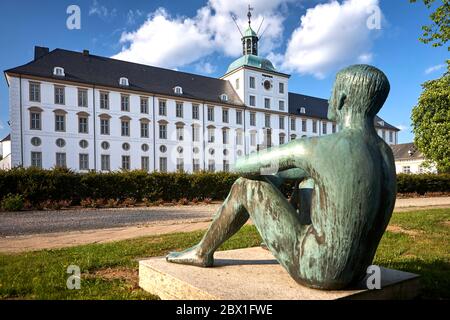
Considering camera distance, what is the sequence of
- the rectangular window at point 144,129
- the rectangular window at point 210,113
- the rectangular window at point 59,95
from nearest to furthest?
the rectangular window at point 59,95 → the rectangular window at point 144,129 → the rectangular window at point 210,113

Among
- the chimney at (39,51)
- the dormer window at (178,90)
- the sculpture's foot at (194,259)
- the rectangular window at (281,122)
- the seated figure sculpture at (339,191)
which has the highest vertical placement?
the chimney at (39,51)

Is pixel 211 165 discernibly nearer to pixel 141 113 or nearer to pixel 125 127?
pixel 141 113

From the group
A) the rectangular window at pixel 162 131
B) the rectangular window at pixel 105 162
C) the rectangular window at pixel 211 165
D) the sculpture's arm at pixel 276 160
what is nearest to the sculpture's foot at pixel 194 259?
the sculpture's arm at pixel 276 160

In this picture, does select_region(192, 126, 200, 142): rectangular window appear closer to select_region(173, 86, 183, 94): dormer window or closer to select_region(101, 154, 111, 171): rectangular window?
select_region(173, 86, 183, 94): dormer window

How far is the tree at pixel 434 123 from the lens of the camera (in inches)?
618

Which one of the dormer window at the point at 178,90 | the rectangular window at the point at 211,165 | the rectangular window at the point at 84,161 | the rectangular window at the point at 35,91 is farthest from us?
the rectangular window at the point at 211,165

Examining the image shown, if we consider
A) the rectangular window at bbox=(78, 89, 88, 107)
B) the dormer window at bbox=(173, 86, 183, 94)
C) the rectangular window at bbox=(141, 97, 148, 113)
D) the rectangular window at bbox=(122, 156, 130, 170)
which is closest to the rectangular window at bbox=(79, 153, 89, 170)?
the rectangular window at bbox=(122, 156, 130, 170)

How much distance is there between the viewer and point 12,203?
14578mm

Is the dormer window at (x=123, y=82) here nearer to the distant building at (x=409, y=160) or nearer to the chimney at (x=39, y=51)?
the chimney at (x=39, y=51)

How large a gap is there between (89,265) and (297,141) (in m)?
3.69

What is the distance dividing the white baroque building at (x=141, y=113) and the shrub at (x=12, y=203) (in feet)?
59.8

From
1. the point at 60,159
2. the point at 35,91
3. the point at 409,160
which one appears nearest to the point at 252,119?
the point at 409,160

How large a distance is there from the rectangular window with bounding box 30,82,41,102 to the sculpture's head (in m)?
37.2

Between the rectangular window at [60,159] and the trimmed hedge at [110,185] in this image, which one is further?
the rectangular window at [60,159]
